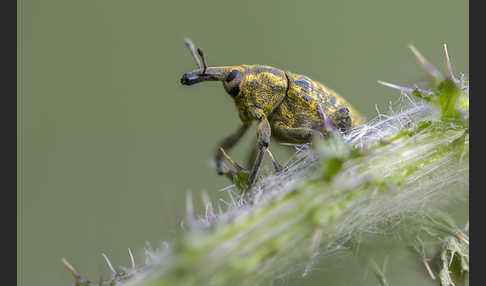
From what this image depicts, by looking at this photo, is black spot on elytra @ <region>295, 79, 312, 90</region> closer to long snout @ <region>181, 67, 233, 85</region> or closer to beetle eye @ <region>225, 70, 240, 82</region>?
beetle eye @ <region>225, 70, 240, 82</region>

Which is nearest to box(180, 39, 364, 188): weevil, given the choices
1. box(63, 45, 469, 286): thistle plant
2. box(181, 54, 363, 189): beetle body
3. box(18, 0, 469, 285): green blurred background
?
box(181, 54, 363, 189): beetle body

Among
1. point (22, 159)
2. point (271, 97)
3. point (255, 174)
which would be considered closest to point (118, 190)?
point (22, 159)

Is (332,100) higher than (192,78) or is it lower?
lower

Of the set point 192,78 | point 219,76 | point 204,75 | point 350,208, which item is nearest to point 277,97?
point 219,76

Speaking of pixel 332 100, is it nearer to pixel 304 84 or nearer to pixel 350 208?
pixel 304 84


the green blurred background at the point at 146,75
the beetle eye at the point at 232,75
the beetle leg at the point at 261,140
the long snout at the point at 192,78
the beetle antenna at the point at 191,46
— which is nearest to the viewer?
the beetle leg at the point at 261,140

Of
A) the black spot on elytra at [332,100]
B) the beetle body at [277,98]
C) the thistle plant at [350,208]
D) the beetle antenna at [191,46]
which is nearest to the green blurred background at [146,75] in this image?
the beetle body at [277,98]

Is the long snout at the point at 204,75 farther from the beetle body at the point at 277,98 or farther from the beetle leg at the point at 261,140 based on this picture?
the beetle leg at the point at 261,140
